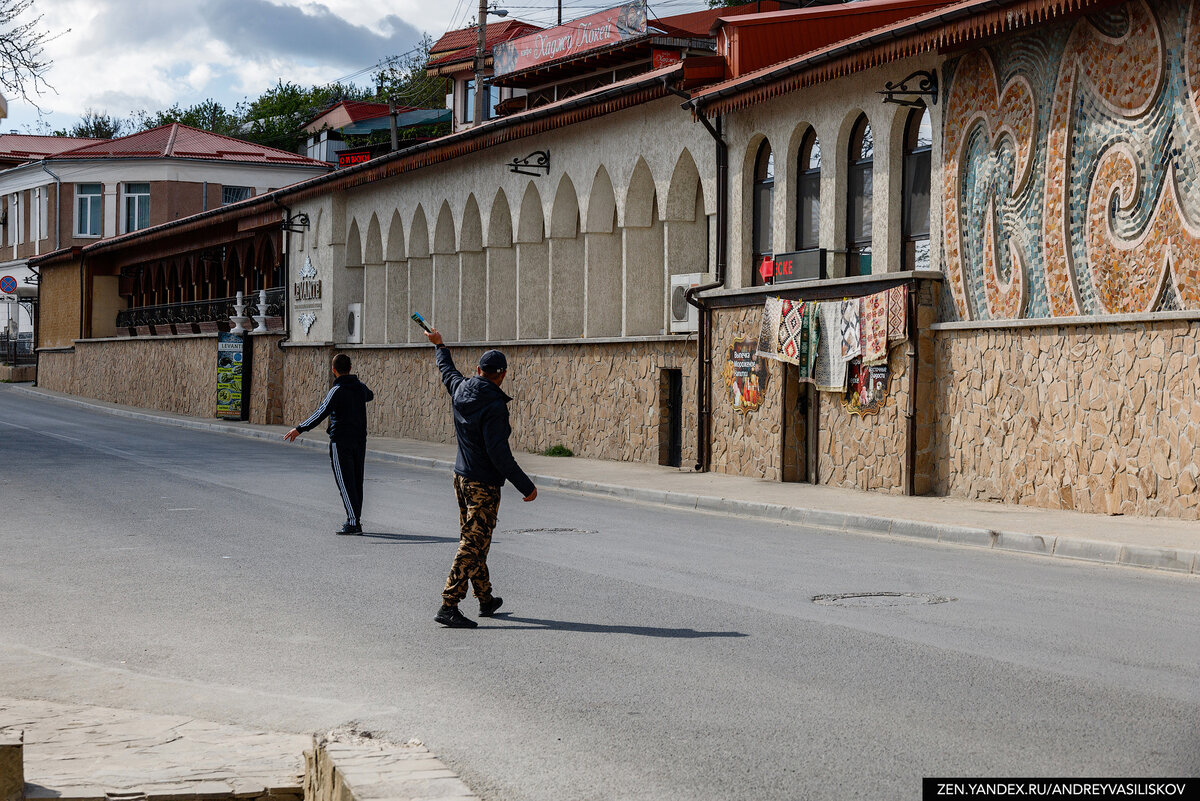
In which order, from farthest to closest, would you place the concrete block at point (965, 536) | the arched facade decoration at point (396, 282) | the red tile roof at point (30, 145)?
the red tile roof at point (30, 145) → the arched facade decoration at point (396, 282) → the concrete block at point (965, 536)

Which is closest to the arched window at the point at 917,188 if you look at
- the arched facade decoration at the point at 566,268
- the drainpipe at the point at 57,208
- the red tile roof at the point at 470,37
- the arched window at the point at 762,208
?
the arched window at the point at 762,208

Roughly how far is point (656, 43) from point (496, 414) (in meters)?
28.1

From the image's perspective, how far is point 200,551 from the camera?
1165 centimetres

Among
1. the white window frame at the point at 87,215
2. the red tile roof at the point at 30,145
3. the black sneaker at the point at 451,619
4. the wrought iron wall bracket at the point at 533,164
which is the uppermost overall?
the red tile roof at the point at 30,145

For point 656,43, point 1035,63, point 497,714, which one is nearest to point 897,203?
point 1035,63

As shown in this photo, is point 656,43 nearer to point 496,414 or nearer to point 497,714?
point 496,414

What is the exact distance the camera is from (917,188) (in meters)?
18.0

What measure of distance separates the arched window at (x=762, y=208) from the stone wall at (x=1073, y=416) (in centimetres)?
468

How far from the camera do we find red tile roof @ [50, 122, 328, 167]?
61594 mm

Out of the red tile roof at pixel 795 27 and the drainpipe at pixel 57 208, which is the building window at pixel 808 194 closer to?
the red tile roof at pixel 795 27

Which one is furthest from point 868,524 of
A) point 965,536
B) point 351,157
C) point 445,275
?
point 351,157

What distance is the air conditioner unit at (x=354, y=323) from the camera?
34.5 meters

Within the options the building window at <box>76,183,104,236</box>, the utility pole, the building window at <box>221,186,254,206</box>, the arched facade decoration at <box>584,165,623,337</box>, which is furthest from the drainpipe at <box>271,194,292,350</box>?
the building window at <box>76,183,104,236</box>

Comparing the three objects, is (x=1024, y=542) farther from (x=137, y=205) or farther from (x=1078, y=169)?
(x=137, y=205)
